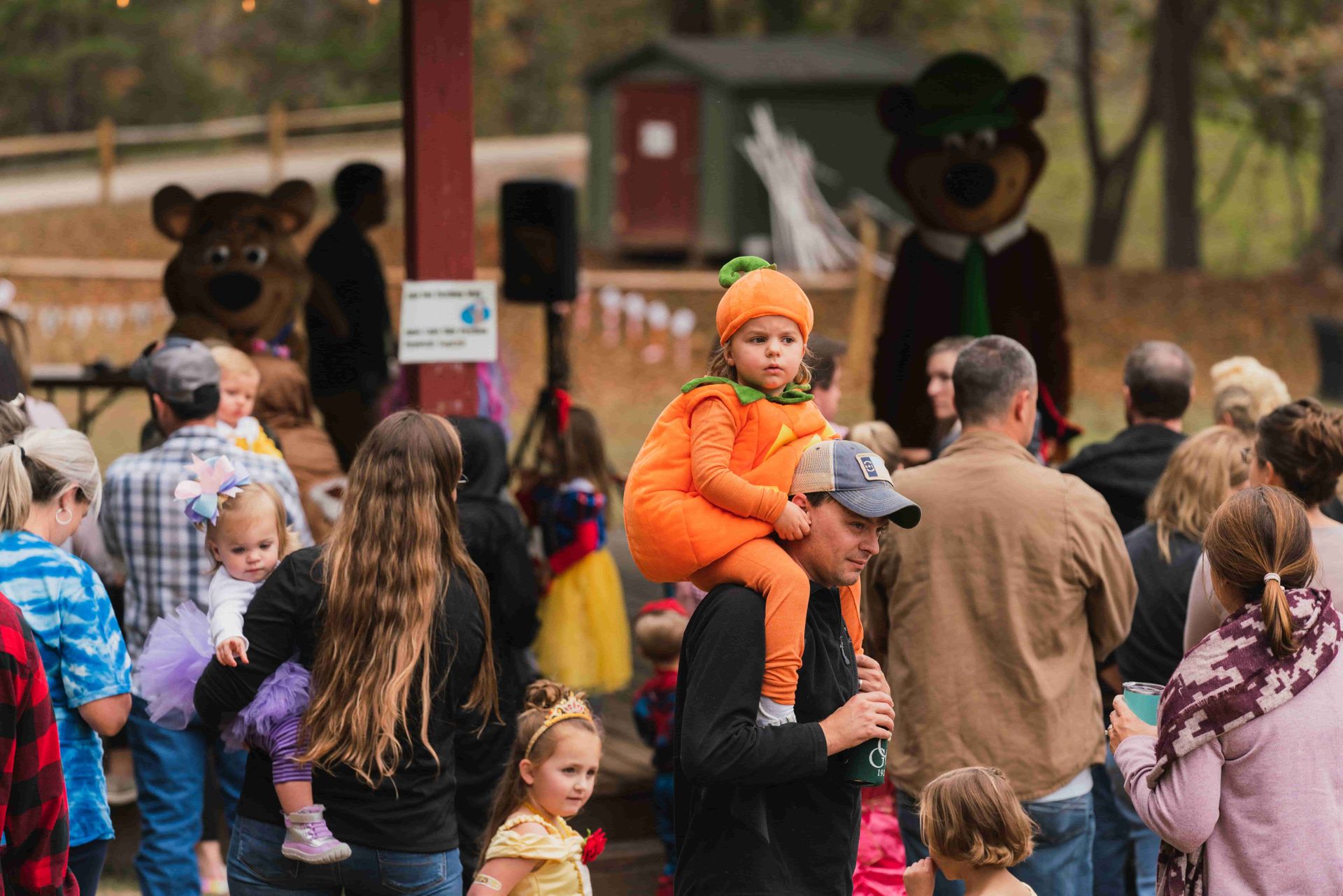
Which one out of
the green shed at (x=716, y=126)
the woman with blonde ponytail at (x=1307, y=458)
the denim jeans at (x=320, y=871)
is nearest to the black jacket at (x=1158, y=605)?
the woman with blonde ponytail at (x=1307, y=458)

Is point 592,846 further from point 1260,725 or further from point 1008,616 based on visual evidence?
point 1260,725

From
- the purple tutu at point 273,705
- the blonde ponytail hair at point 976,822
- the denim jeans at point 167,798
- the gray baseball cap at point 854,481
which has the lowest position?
the denim jeans at point 167,798

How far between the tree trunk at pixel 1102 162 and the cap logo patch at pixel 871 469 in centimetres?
1795

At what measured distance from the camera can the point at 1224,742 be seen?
310 cm

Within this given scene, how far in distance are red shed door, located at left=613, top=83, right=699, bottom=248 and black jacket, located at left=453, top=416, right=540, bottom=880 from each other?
1583cm

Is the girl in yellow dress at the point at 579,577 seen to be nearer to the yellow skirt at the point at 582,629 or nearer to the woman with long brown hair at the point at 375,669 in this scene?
the yellow skirt at the point at 582,629

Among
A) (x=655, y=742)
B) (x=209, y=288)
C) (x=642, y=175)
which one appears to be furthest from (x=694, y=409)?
(x=642, y=175)

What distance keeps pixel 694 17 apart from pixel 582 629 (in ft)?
62.4

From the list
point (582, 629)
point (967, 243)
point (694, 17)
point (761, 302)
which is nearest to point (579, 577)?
point (582, 629)

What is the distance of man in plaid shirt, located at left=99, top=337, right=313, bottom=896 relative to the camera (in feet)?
14.7

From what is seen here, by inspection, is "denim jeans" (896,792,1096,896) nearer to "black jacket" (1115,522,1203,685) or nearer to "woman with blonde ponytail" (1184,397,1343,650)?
"woman with blonde ponytail" (1184,397,1343,650)

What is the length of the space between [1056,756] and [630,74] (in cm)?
1773

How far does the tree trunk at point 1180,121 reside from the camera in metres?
18.0

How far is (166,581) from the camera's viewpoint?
450 cm
